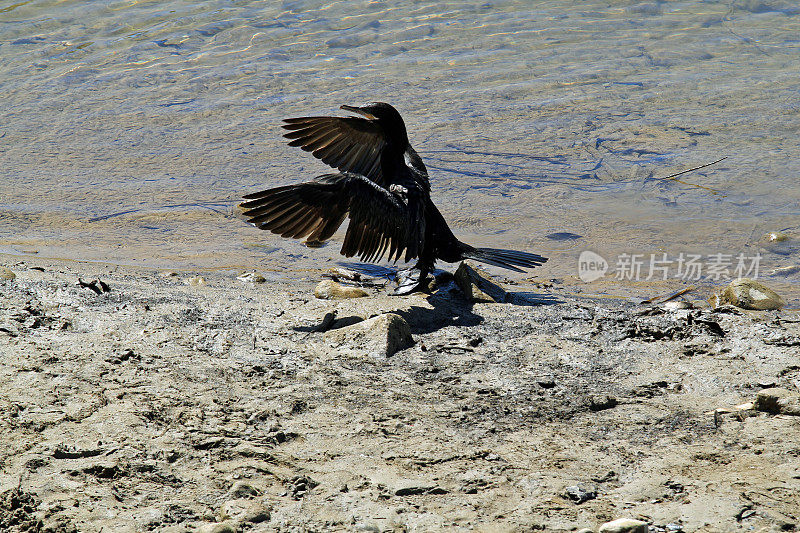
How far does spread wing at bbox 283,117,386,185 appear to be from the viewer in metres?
5.72

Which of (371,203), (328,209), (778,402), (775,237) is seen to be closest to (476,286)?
(371,203)

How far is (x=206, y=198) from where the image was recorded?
726cm

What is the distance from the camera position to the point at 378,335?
13.1 ft

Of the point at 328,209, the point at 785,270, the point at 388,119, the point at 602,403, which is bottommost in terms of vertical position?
the point at 785,270

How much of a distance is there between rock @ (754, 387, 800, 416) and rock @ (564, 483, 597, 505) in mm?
1031

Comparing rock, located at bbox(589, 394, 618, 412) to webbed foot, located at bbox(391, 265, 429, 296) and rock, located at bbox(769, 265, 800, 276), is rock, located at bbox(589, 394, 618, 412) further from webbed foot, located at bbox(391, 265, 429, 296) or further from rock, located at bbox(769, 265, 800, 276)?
rock, located at bbox(769, 265, 800, 276)

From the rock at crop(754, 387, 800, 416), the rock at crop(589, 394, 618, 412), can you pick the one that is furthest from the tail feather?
the rock at crop(754, 387, 800, 416)

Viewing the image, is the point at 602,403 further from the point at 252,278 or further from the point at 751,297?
the point at 252,278

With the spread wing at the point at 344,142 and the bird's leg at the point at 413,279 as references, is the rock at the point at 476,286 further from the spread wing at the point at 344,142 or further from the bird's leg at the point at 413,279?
the spread wing at the point at 344,142

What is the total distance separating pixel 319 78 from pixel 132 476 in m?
8.14

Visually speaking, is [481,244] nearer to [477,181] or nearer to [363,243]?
[477,181]

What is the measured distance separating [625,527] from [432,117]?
7041 mm

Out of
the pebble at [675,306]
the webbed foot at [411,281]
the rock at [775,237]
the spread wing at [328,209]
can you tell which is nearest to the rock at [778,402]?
the pebble at [675,306]

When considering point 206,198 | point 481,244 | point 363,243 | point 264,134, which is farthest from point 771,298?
point 264,134
